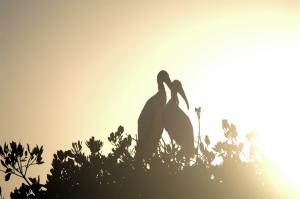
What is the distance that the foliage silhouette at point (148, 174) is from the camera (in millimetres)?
9930

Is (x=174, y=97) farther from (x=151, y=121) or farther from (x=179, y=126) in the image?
(x=151, y=121)

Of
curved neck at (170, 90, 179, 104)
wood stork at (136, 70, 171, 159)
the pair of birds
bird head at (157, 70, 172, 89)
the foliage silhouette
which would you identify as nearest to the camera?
the foliage silhouette

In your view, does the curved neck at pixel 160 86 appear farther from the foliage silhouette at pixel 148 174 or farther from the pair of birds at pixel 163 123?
the foliage silhouette at pixel 148 174

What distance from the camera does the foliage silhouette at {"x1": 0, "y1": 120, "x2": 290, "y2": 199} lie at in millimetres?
9930

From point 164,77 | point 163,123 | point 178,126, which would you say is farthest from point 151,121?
point 164,77

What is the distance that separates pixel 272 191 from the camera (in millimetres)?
9938

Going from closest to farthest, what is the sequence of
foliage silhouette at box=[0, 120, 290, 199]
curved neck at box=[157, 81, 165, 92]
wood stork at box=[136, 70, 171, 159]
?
foliage silhouette at box=[0, 120, 290, 199], wood stork at box=[136, 70, 171, 159], curved neck at box=[157, 81, 165, 92]

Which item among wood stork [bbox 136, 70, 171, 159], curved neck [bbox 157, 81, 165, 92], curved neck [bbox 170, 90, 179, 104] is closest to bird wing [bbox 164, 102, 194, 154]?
wood stork [bbox 136, 70, 171, 159]

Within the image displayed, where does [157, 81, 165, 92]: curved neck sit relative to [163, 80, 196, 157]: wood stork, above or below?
above

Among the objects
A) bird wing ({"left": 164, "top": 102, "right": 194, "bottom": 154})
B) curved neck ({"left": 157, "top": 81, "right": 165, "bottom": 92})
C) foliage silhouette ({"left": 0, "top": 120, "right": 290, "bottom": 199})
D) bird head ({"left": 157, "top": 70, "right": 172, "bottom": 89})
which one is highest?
bird head ({"left": 157, "top": 70, "right": 172, "bottom": 89})

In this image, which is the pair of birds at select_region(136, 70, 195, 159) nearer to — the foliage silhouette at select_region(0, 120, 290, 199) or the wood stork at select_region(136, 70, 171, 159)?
the wood stork at select_region(136, 70, 171, 159)

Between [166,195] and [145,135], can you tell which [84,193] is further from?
[145,135]

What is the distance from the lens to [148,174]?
1041 centimetres

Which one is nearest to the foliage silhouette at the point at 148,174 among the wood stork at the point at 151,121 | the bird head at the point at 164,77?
the wood stork at the point at 151,121
